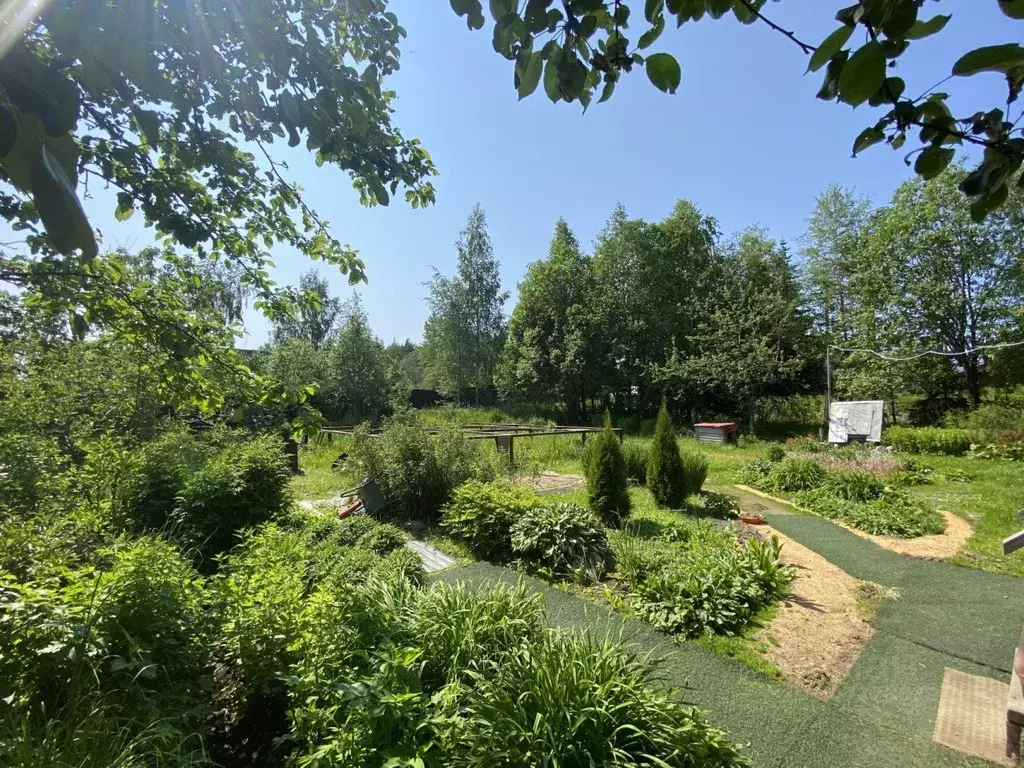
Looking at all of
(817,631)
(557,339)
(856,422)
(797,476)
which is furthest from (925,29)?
(557,339)

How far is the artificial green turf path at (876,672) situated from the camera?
2539 mm

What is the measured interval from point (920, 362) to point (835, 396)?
317 cm

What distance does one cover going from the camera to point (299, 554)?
376 cm

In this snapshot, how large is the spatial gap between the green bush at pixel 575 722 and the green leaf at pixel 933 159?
205cm

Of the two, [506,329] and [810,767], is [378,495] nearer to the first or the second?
[810,767]

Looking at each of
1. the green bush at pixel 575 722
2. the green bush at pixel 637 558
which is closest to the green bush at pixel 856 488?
the green bush at pixel 637 558

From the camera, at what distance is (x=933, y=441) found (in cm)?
1234

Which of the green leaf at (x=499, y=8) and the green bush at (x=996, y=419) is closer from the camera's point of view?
the green leaf at (x=499, y=8)

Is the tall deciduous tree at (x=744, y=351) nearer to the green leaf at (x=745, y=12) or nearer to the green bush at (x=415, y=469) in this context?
the green bush at (x=415, y=469)

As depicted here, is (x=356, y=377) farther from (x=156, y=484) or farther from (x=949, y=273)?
(x=949, y=273)

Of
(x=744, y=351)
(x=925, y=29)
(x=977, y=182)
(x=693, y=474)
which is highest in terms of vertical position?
(x=744, y=351)

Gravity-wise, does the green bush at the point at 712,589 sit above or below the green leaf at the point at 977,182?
below

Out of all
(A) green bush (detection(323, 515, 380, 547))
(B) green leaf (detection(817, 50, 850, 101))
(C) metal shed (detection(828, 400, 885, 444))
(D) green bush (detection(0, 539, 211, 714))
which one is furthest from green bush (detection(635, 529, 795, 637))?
(C) metal shed (detection(828, 400, 885, 444))

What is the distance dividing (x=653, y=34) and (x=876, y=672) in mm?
4293
